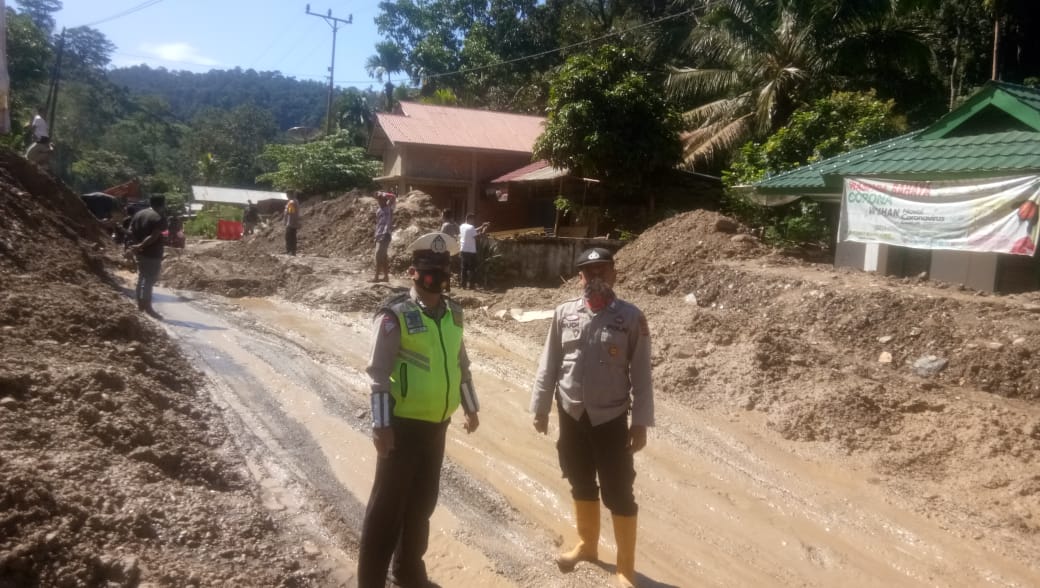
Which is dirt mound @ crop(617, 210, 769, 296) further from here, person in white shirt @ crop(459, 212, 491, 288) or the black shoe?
the black shoe

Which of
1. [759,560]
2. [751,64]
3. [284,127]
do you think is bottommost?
[759,560]

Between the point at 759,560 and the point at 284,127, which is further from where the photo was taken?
the point at 284,127

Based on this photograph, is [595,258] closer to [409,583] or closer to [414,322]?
[414,322]

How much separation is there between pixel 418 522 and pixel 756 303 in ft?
25.7

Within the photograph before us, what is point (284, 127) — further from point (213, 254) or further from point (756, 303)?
point (756, 303)

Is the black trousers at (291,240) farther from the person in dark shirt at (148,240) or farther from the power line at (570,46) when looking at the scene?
the power line at (570,46)

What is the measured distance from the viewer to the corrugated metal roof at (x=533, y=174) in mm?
22409

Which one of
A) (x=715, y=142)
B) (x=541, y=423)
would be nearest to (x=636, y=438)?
(x=541, y=423)

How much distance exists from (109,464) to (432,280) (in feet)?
7.55

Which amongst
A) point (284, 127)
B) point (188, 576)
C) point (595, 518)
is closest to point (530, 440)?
point (595, 518)

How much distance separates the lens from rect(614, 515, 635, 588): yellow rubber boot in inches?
167

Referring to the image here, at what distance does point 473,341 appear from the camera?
11.1 meters

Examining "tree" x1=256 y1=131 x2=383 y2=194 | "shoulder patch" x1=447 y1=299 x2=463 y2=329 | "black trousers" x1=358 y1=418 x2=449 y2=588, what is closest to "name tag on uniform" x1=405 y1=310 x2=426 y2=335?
"shoulder patch" x1=447 y1=299 x2=463 y2=329

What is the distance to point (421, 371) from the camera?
12.6 ft
